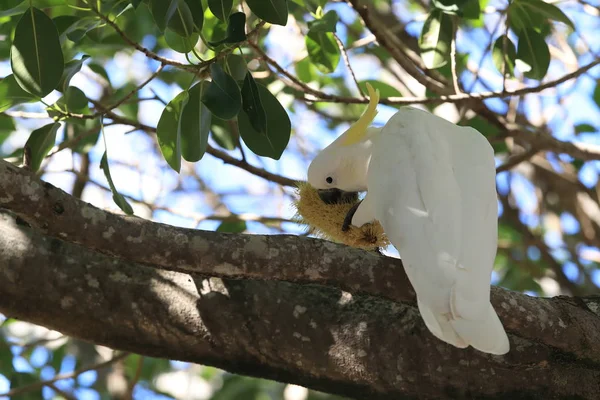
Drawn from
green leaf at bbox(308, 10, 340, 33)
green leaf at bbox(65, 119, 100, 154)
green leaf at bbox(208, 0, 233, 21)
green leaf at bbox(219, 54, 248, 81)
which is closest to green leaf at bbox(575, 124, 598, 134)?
green leaf at bbox(308, 10, 340, 33)

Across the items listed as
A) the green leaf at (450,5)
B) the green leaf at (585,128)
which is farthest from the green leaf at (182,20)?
the green leaf at (585,128)

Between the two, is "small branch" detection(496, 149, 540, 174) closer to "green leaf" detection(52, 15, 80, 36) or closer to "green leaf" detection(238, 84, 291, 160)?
"green leaf" detection(238, 84, 291, 160)

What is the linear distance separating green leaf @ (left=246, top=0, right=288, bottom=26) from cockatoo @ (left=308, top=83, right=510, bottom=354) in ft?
1.49

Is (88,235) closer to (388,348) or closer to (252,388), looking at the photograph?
(388,348)

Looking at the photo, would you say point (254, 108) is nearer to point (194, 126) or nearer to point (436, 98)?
point (194, 126)

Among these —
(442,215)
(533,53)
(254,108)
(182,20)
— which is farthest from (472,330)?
(533,53)

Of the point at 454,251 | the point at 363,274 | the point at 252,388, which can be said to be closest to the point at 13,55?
the point at 363,274

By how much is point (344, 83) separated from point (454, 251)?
8.93ft

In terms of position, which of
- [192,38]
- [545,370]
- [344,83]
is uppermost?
[192,38]

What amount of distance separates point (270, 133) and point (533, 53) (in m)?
1.01

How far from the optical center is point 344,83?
4.25m

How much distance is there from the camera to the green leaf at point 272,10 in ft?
5.54

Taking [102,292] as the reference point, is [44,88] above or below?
above

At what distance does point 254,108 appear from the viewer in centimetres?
178
